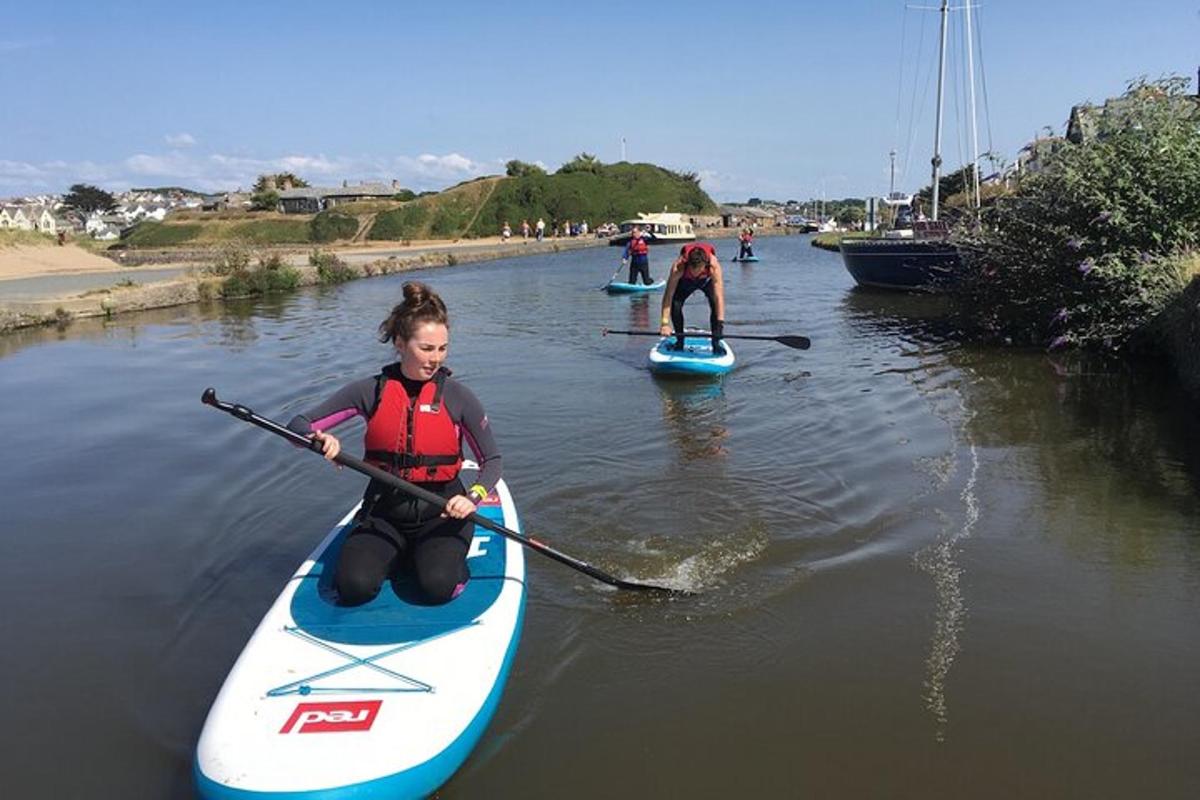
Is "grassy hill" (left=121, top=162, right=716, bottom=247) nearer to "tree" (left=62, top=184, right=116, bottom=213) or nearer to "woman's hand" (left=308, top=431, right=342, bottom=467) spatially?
"tree" (left=62, top=184, right=116, bottom=213)

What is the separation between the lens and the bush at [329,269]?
29766 mm

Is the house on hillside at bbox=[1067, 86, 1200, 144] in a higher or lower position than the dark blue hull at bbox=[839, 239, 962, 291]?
higher

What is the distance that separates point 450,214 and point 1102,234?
83.3 metres

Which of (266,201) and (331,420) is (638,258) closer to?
(331,420)

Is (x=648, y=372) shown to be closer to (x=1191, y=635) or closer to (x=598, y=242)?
(x=1191, y=635)

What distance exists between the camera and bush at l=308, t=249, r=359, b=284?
29766 millimetres

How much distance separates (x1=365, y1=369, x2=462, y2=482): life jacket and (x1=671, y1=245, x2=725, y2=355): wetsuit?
732cm

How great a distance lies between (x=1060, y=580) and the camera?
5.18 meters

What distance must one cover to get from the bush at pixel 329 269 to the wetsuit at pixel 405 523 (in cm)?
2681

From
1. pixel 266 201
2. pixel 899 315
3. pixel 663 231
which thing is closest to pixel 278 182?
pixel 266 201

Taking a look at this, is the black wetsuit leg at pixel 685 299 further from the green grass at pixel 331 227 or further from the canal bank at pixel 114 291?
the green grass at pixel 331 227

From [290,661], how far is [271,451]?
17.3ft

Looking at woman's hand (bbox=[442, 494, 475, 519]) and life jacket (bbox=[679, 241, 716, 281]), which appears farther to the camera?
life jacket (bbox=[679, 241, 716, 281])

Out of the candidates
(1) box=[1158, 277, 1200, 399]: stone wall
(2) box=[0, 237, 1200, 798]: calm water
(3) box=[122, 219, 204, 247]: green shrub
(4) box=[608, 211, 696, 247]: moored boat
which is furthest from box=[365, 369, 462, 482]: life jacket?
(3) box=[122, 219, 204, 247]: green shrub
